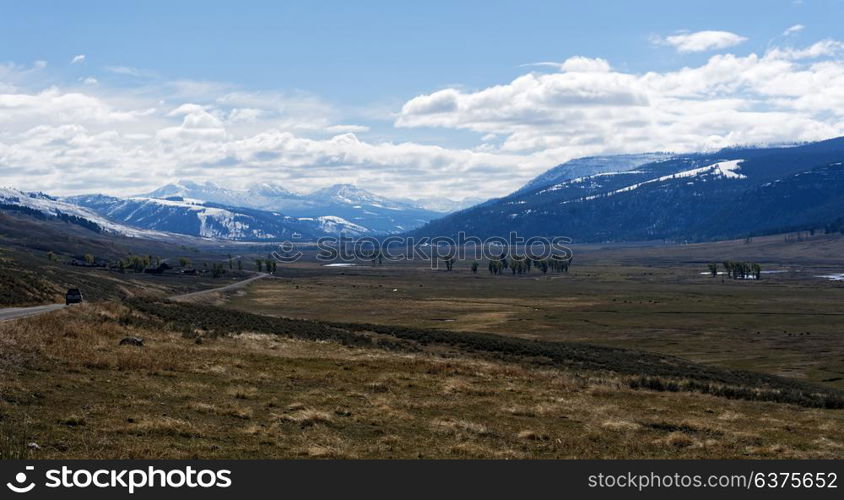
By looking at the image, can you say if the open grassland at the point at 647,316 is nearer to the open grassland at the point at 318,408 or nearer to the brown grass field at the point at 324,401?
the brown grass field at the point at 324,401

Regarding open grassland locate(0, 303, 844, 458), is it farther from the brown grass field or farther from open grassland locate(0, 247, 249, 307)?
open grassland locate(0, 247, 249, 307)

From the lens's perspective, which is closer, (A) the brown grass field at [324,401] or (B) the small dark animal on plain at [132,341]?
(A) the brown grass field at [324,401]

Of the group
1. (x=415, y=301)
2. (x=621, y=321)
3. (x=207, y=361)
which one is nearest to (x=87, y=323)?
(x=207, y=361)

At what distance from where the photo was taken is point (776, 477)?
17.2 metres

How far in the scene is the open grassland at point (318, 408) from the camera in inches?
803

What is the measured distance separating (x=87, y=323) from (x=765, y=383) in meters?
49.3

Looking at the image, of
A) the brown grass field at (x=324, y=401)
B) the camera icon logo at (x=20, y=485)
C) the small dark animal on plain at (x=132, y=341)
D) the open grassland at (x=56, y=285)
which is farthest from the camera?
the open grassland at (x=56, y=285)

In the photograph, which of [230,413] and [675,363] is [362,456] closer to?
[230,413]

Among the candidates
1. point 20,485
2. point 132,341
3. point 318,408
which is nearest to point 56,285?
point 132,341

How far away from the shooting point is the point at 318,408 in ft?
88.2

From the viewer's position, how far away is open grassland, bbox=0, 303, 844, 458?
803 inches

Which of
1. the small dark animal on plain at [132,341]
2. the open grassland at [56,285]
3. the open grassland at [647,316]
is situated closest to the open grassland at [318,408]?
the small dark animal on plain at [132,341]

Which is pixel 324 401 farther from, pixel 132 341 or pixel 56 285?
pixel 56 285

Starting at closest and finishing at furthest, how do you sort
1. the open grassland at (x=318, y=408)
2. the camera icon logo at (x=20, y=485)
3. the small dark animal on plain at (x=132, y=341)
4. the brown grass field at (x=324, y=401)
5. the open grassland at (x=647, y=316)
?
the camera icon logo at (x=20, y=485)
the open grassland at (x=318, y=408)
the brown grass field at (x=324, y=401)
the small dark animal on plain at (x=132, y=341)
the open grassland at (x=647, y=316)
